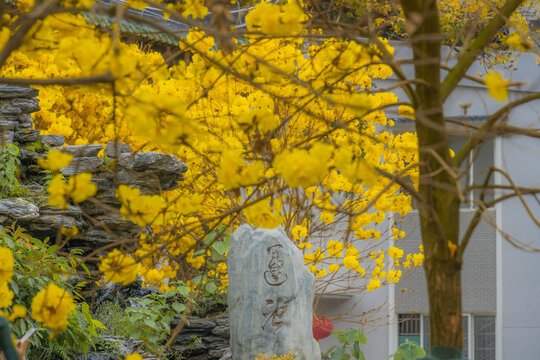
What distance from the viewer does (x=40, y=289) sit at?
448 centimetres

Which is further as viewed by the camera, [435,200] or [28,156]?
[28,156]

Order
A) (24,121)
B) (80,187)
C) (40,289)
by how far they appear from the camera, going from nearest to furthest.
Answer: (80,187) < (40,289) < (24,121)

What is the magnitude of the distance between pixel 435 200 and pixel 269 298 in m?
5.03

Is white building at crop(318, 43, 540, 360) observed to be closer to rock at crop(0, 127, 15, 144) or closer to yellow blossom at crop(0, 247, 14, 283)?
rock at crop(0, 127, 15, 144)

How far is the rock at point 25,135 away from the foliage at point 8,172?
1.91 feet

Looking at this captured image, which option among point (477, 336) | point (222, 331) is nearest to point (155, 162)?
point (222, 331)

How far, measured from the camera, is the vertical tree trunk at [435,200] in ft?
5.98

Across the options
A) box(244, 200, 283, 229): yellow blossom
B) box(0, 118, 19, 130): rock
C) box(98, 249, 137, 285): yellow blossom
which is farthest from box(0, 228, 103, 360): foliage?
box(0, 118, 19, 130): rock

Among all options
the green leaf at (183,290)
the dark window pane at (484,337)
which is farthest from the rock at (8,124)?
the dark window pane at (484,337)

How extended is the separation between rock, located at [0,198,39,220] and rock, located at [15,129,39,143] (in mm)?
1138

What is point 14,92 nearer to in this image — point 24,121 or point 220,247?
point 24,121

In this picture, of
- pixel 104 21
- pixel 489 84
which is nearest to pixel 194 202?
pixel 489 84

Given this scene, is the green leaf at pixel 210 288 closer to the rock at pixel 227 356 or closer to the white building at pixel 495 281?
the rock at pixel 227 356

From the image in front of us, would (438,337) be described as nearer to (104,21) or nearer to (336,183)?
(336,183)
